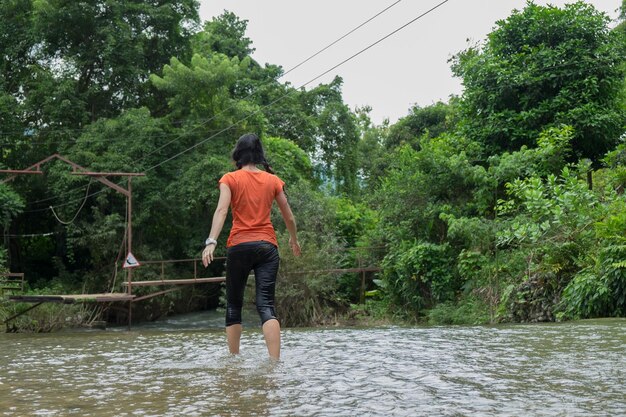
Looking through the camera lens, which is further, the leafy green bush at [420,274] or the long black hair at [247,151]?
the leafy green bush at [420,274]

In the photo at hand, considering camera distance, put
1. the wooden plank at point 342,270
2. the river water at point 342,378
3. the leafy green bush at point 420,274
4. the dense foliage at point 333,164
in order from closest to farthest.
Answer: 1. the river water at point 342,378
2. the dense foliage at point 333,164
3. the leafy green bush at point 420,274
4. the wooden plank at point 342,270

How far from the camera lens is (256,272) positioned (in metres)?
5.64

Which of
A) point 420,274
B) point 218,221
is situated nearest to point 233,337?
point 218,221

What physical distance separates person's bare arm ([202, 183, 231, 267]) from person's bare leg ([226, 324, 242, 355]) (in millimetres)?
650

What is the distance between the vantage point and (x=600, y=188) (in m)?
15.8

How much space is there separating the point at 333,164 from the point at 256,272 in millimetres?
33086

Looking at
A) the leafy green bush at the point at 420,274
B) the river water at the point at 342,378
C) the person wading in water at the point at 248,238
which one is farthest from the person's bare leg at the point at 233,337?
the leafy green bush at the point at 420,274

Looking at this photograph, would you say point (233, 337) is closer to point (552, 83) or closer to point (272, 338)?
point (272, 338)

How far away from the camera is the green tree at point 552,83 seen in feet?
62.3

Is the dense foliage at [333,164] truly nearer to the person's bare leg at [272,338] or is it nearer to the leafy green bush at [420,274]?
the leafy green bush at [420,274]

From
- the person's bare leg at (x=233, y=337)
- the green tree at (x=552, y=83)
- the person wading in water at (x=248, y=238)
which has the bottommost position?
the person's bare leg at (x=233, y=337)

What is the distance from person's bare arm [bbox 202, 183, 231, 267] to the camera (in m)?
5.25

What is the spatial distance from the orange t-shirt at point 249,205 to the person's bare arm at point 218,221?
0.07m

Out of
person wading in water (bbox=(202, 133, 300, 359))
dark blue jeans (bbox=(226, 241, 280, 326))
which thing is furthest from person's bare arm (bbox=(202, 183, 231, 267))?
dark blue jeans (bbox=(226, 241, 280, 326))
